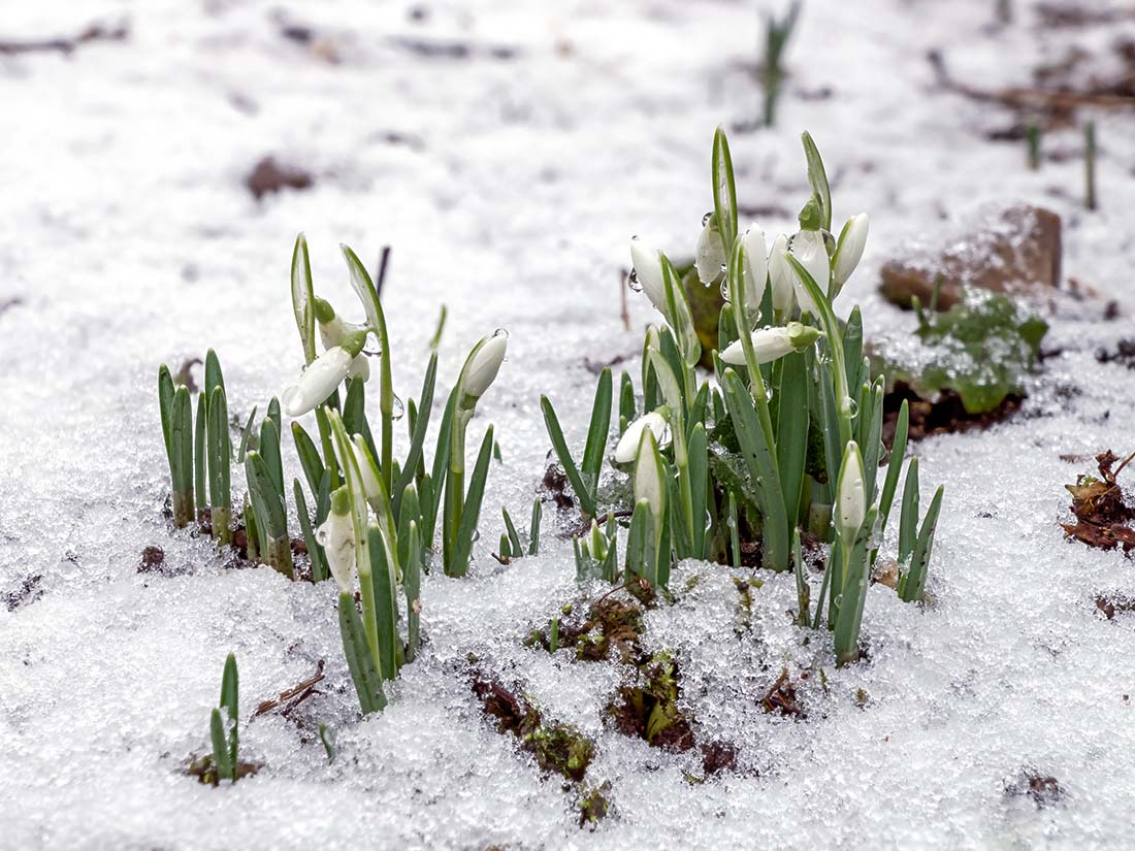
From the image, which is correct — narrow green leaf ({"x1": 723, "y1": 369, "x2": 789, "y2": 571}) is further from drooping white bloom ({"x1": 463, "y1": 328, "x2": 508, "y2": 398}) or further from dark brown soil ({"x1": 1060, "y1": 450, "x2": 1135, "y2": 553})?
dark brown soil ({"x1": 1060, "y1": 450, "x2": 1135, "y2": 553})

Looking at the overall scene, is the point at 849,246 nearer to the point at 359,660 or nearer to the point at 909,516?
the point at 909,516

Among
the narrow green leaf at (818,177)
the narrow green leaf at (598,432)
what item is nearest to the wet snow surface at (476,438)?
the narrow green leaf at (598,432)

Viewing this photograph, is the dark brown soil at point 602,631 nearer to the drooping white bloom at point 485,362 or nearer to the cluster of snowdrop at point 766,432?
the cluster of snowdrop at point 766,432

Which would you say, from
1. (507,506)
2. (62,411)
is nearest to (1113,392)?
(507,506)

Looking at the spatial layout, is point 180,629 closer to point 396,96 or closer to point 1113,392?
point 1113,392

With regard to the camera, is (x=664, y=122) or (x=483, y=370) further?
(x=664, y=122)
